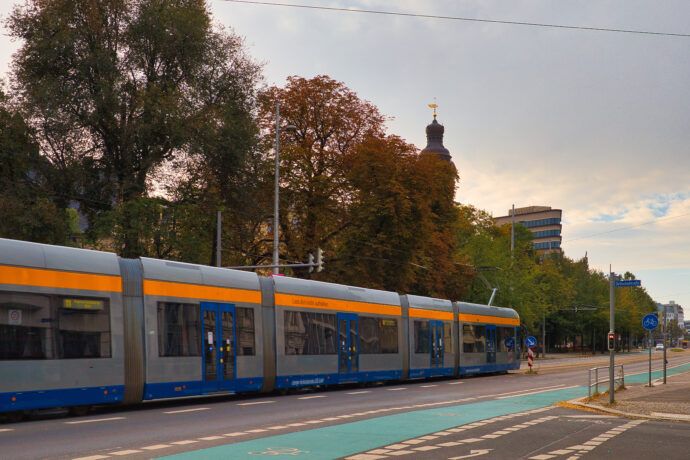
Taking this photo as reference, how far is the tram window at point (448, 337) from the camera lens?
35.6 meters

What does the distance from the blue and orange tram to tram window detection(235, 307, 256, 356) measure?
0.05 meters

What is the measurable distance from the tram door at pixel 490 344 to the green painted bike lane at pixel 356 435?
64.3ft

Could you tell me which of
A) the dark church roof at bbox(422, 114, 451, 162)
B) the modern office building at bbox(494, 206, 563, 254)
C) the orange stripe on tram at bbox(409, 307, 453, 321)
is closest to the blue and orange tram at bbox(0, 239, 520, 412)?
the orange stripe on tram at bbox(409, 307, 453, 321)

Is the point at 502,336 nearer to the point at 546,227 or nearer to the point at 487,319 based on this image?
the point at 487,319

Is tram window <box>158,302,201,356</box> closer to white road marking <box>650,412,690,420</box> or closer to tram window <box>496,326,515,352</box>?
white road marking <box>650,412,690,420</box>

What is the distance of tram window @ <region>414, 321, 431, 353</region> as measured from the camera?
32.8 meters

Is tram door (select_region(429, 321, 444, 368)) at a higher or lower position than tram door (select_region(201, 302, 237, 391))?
lower

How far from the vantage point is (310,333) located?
25594 millimetres

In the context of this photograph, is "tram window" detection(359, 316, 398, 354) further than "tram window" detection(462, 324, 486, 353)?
No

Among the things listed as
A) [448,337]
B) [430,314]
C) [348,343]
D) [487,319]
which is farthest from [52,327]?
[487,319]

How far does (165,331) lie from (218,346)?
6.54 feet

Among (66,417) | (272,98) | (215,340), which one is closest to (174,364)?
(215,340)

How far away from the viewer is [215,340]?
2097 centimetres

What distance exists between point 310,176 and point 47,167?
14652 millimetres
